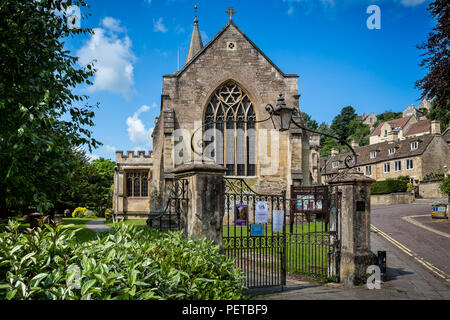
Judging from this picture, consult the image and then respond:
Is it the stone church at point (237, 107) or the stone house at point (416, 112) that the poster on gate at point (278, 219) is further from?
the stone house at point (416, 112)

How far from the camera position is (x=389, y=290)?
8.08m

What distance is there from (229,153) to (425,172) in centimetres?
3513

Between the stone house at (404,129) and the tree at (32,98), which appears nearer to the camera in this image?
the tree at (32,98)

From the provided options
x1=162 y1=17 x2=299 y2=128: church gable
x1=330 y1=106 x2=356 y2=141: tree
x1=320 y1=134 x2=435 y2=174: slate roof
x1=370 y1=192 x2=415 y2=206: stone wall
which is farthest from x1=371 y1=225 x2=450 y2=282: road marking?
x1=330 y1=106 x2=356 y2=141: tree

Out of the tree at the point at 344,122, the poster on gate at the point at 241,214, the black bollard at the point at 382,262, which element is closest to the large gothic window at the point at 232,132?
the black bollard at the point at 382,262

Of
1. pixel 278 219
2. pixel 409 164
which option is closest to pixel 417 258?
pixel 278 219

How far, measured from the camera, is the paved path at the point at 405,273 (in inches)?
297

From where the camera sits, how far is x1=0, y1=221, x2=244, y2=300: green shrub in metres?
2.84

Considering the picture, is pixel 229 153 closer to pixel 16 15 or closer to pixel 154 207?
pixel 154 207

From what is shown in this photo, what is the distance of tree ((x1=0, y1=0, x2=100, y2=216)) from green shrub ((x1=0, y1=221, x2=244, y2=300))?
3.36m

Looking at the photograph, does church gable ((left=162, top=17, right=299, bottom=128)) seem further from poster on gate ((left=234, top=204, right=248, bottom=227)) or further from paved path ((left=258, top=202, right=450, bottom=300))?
poster on gate ((left=234, top=204, right=248, bottom=227))

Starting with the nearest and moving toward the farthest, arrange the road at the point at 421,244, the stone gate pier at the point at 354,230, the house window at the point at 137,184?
the stone gate pier at the point at 354,230 → the road at the point at 421,244 → the house window at the point at 137,184
